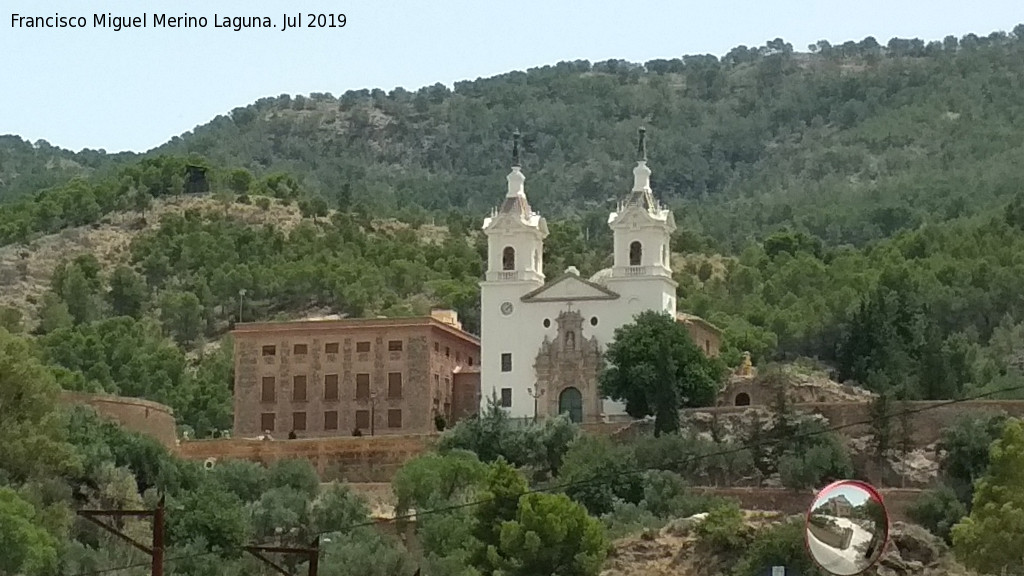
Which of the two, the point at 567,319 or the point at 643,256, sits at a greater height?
the point at 643,256

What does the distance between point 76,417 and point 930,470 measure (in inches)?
1112

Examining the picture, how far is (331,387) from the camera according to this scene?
86.2 meters

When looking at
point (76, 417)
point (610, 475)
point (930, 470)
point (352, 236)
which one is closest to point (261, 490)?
point (76, 417)

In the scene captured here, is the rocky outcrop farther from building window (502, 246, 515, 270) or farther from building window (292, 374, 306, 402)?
building window (292, 374, 306, 402)

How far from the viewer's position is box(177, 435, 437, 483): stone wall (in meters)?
80.9

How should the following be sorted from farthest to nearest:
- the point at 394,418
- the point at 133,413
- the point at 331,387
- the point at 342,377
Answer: the point at 331,387, the point at 342,377, the point at 394,418, the point at 133,413

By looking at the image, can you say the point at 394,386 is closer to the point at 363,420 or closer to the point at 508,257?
the point at 363,420

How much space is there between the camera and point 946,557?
6519cm

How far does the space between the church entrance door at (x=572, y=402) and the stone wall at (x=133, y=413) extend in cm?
1389

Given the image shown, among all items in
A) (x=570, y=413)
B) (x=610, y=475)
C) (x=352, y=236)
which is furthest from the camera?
(x=352, y=236)

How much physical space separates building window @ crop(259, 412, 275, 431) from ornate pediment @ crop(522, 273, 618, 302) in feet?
37.1

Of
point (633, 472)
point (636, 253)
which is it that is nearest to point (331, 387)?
point (636, 253)

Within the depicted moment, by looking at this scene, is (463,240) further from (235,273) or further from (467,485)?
(467,485)

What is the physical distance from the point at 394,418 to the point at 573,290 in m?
8.22
